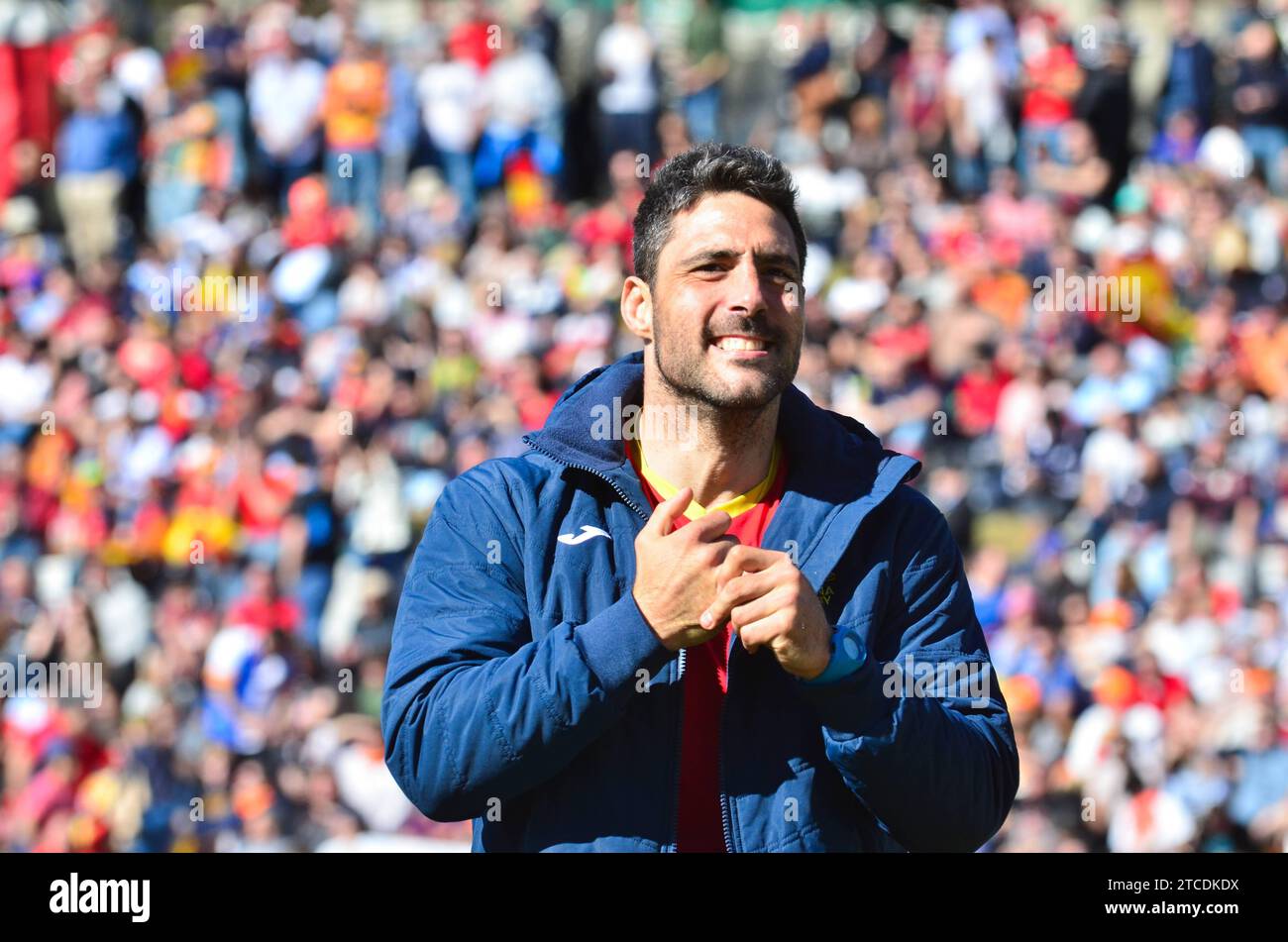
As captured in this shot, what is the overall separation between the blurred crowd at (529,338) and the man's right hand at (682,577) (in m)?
6.60

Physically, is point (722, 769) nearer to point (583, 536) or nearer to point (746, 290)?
point (583, 536)

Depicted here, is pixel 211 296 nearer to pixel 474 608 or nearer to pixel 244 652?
pixel 244 652

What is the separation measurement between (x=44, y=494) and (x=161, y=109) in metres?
4.01

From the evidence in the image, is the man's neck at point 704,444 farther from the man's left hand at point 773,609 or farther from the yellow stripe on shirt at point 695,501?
the man's left hand at point 773,609

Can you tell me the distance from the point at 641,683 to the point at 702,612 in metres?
0.18

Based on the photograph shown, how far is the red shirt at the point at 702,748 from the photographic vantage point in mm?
2961

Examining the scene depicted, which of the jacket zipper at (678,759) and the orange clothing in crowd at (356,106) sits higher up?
the orange clothing in crowd at (356,106)

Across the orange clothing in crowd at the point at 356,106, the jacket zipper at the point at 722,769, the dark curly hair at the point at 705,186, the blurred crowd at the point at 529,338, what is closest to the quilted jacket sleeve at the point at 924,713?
the jacket zipper at the point at 722,769

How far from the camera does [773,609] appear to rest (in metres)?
2.77

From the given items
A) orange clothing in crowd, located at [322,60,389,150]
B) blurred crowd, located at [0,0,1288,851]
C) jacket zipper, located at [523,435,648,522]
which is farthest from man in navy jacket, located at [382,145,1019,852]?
orange clothing in crowd, located at [322,60,389,150]

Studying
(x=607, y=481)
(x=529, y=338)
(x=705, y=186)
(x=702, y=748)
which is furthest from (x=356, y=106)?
(x=702, y=748)

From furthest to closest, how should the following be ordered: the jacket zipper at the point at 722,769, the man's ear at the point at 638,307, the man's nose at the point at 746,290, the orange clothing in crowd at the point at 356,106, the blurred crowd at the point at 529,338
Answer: the orange clothing in crowd at the point at 356,106 → the blurred crowd at the point at 529,338 → the man's ear at the point at 638,307 → the man's nose at the point at 746,290 → the jacket zipper at the point at 722,769

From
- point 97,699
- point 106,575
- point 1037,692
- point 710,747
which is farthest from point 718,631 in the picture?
point 106,575

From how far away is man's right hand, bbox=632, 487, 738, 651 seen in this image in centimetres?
282
